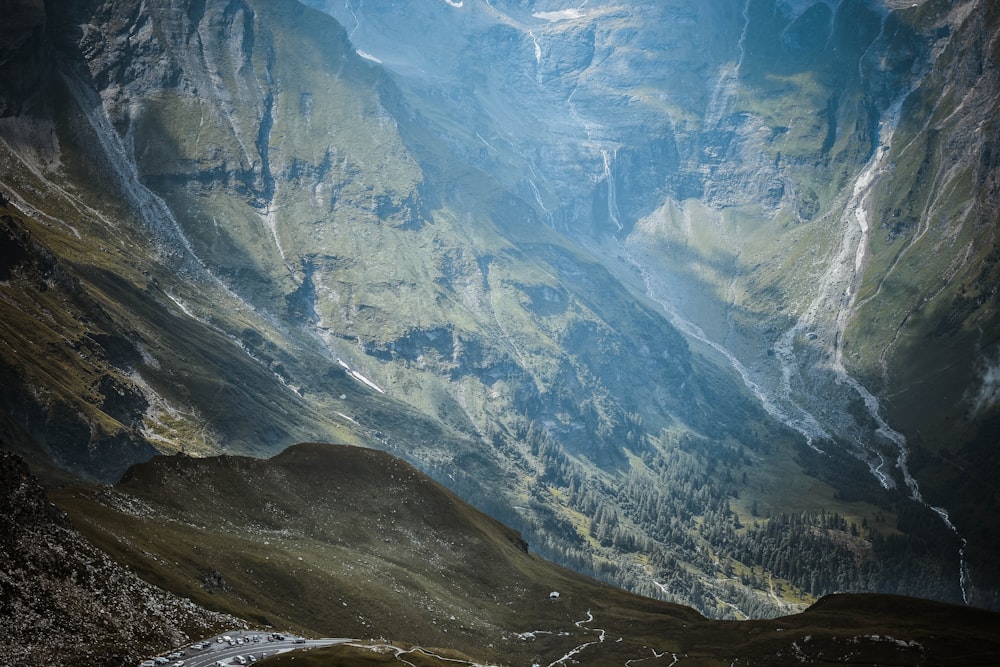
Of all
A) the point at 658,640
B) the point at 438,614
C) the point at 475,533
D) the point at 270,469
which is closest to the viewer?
the point at 438,614

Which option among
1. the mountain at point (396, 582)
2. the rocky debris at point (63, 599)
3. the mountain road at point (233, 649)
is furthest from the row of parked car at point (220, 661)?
the mountain at point (396, 582)

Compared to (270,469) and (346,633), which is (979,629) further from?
(270,469)

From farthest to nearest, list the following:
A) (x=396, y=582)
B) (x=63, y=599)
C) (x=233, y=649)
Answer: (x=396, y=582)
(x=233, y=649)
(x=63, y=599)

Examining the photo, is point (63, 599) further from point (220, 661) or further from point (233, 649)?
point (233, 649)

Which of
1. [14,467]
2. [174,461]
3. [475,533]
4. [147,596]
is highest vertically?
[475,533]

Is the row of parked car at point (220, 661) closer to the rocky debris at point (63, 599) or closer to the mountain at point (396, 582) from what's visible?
the rocky debris at point (63, 599)

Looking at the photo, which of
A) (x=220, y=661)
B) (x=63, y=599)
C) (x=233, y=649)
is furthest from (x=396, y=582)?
(x=63, y=599)

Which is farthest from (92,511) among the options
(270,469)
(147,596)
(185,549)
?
(270,469)
